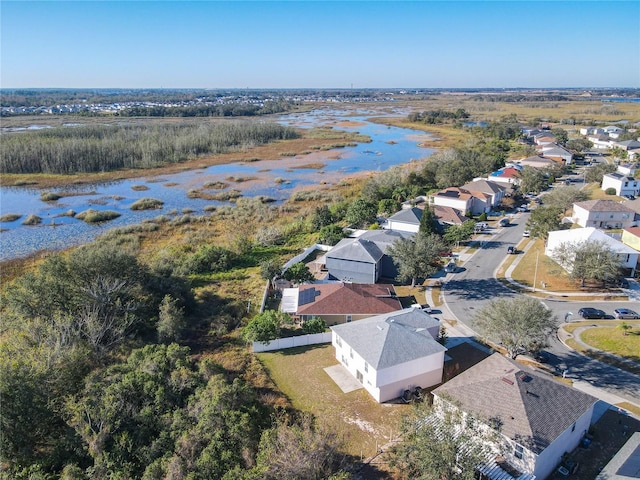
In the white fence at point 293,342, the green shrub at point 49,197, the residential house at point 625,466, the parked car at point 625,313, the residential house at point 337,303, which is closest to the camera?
the residential house at point 625,466

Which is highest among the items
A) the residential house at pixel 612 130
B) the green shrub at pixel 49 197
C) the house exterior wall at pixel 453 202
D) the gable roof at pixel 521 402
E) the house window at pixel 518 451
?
the residential house at pixel 612 130

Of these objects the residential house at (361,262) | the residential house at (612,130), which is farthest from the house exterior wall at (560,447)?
the residential house at (612,130)

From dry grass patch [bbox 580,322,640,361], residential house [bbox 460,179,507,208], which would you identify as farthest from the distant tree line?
dry grass patch [bbox 580,322,640,361]

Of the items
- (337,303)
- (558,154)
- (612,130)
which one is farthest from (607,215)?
(612,130)

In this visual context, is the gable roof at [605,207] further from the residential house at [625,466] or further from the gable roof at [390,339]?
the residential house at [625,466]

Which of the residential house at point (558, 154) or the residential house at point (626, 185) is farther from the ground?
the residential house at point (558, 154)

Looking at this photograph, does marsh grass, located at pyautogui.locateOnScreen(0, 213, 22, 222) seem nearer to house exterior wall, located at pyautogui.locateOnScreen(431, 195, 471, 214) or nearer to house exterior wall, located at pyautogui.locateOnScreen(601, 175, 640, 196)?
house exterior wall, located at pyautogui.locateOnScreen(431, 195, 471, 214)
